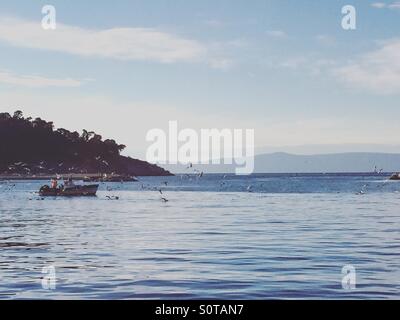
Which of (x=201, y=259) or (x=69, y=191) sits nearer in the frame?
(x=201, y=259)

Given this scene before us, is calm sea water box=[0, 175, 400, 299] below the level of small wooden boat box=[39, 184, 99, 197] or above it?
above

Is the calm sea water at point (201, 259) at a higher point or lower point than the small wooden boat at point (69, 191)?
higher

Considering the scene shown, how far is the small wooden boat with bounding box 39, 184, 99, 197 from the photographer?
11706cm

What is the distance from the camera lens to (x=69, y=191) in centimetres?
11775

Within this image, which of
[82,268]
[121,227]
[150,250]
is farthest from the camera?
[121,227]

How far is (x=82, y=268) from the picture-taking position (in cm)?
2467

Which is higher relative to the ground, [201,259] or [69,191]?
[201,259]

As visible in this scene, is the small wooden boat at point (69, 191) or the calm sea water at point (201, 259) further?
the small wooden boat at point (69, 191)

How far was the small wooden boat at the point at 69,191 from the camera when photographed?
117m

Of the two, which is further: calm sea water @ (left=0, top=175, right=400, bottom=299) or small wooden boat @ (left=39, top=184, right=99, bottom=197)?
small wooden boat @ (left=39, top=184, right=99, bottom=197)
